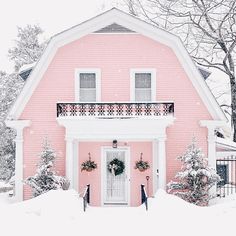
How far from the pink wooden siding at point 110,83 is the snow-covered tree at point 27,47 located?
14.4 meters

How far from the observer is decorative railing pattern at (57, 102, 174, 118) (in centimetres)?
1722

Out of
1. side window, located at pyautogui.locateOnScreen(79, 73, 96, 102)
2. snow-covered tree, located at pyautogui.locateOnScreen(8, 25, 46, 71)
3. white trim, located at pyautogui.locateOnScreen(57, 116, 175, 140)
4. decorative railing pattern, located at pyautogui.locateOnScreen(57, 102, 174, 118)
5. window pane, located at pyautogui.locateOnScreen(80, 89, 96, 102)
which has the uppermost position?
snow-covered tree, located at pyautogui.locateOnScreen(8, 25, 46, 71)

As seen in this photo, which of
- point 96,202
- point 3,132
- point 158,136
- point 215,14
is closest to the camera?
point 158,136

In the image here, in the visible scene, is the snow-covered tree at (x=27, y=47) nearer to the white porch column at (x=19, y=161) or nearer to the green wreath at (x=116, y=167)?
the white porch column at (x=19, y=161)

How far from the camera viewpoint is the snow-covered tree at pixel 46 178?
16.5m

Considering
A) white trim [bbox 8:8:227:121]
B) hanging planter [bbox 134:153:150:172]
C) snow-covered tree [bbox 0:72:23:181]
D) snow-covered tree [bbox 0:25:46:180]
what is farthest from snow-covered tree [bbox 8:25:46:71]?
hanging planter [bbox 134:153:150:172]

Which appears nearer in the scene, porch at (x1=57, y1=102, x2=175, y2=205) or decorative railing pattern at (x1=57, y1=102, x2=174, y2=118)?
porch at (x1=57, y1=102, x2=175, y2=205)

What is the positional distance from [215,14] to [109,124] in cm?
1209

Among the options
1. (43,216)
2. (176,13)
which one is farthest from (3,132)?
(43,216)

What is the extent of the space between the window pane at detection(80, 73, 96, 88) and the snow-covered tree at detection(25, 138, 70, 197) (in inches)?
117

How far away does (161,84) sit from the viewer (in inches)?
711

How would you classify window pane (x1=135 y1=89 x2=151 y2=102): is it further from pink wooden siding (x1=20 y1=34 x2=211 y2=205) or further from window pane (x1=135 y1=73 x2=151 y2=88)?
pink wooden siding (x1=20 y1=34 x2=211 y2=205)

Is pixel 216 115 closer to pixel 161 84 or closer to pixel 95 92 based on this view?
pixel 161 84

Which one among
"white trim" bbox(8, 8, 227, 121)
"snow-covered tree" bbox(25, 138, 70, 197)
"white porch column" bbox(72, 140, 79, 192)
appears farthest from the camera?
"white porch column" bbox(72, 140, 79, 192)
